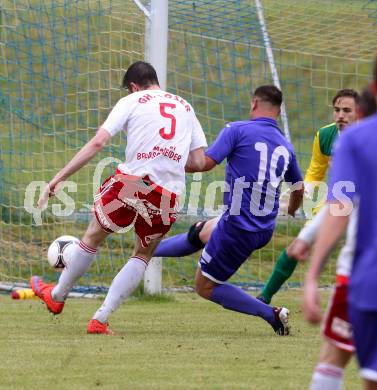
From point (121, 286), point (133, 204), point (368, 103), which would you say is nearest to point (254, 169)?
point (133, 204)

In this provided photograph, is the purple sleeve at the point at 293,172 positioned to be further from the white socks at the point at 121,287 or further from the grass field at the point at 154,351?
the white socks at the point at 121,287

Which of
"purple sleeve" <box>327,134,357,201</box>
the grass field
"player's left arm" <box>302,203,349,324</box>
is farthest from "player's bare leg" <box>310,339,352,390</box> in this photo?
the grass field

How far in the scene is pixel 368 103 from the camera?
3428mm

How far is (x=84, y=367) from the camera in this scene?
5.67 metres

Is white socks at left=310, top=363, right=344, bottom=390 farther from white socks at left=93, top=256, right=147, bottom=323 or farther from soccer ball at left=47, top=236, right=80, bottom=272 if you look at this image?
soccer ball at left=47, top=236, right=80, bottom=272

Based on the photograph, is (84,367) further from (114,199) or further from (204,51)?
(204,51)

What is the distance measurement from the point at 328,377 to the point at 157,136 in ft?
10.9

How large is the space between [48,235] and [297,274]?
2.53 m

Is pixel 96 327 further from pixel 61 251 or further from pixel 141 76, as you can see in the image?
pixel 141 76

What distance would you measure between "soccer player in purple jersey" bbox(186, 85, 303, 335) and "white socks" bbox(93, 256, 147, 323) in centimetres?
48

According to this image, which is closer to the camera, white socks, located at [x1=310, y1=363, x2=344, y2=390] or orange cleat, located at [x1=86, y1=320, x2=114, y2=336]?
white socks, located at [x1=310, y1=363, x2=344, y2=390]

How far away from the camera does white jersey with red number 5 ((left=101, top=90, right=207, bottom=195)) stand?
6844 millimetres

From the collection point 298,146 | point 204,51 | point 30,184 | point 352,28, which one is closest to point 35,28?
point 30,184

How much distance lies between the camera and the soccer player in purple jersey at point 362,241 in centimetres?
319
